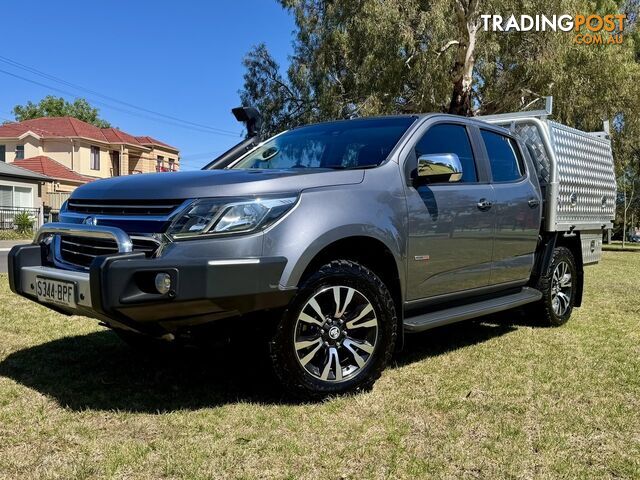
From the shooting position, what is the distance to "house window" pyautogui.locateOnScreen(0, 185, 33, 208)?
2912 centimetres

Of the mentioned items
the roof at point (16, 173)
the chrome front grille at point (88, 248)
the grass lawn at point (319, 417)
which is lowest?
the grass lawn at point (319, 417)

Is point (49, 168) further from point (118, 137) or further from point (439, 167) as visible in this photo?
point (439, 167)

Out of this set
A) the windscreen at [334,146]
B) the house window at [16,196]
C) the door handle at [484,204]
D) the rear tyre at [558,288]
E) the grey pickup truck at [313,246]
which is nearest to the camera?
the grey pickup truck at [313,246]

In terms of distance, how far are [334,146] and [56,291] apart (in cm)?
215

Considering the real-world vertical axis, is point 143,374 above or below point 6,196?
below

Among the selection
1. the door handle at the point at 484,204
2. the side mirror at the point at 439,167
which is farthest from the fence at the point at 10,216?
the side mirror at the point at 439,167

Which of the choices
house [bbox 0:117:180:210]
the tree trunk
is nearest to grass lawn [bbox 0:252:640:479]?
the tree trunk

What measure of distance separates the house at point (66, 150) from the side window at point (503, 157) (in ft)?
113

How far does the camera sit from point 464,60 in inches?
655

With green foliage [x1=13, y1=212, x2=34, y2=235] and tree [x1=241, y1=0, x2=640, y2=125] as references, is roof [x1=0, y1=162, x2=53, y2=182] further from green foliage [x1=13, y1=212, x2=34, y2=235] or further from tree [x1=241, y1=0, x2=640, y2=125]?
tree [x1=241, y1=0, x2=640, y2=125]

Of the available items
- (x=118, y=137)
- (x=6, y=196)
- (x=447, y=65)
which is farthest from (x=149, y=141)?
(x=447, y=65)

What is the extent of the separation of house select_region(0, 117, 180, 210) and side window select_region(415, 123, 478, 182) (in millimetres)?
34616

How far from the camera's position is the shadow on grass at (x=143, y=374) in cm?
350

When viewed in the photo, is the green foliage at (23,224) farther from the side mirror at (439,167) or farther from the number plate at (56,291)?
the side mirror at (439,167)
